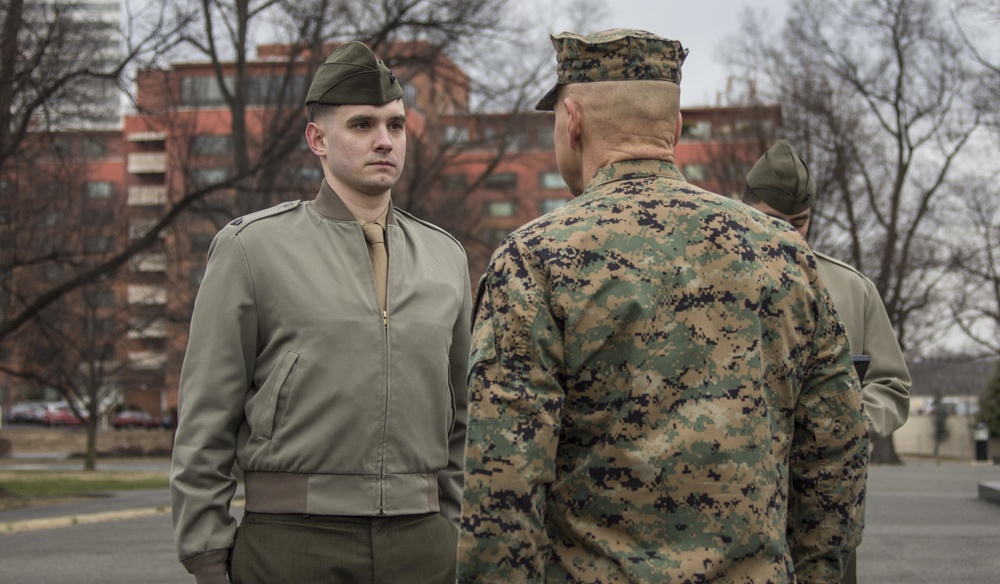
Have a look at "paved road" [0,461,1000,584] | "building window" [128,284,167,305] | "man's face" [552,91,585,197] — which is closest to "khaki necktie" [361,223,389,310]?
"man's face" [552,91,585,197]

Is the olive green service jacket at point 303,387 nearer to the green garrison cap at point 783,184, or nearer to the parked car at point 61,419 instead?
the green garrison cap at point 783,184

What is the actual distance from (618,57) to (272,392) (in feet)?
4.60

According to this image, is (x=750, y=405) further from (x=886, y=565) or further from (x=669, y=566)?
(x=886, y=565)

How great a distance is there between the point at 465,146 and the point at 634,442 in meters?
37.6

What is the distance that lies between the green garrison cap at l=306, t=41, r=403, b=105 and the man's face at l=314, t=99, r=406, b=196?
0.08 ft

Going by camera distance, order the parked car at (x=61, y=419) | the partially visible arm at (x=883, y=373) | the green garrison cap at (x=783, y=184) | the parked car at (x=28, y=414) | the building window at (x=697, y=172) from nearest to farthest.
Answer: the partially visible arm at (x=883, y=373) → the green garrison cap at (x=783, y=184) → the building window at (x=697, y=172) → the parked car at (x=61, y=419) → the parked car at (x=28, y=414)

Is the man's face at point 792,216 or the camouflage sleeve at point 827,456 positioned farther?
the man's face at point 792,216

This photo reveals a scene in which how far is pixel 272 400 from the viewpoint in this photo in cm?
356

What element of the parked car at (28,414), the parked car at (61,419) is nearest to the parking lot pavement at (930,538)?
the parked car at (61,419)

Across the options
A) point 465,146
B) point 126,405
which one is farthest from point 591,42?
point 126,405

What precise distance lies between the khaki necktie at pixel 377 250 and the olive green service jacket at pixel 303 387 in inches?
1.7

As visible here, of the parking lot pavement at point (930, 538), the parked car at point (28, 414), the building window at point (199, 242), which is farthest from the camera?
the parked car at point (28, 414)

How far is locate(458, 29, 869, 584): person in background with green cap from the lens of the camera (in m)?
2.54

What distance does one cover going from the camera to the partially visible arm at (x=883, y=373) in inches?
188
